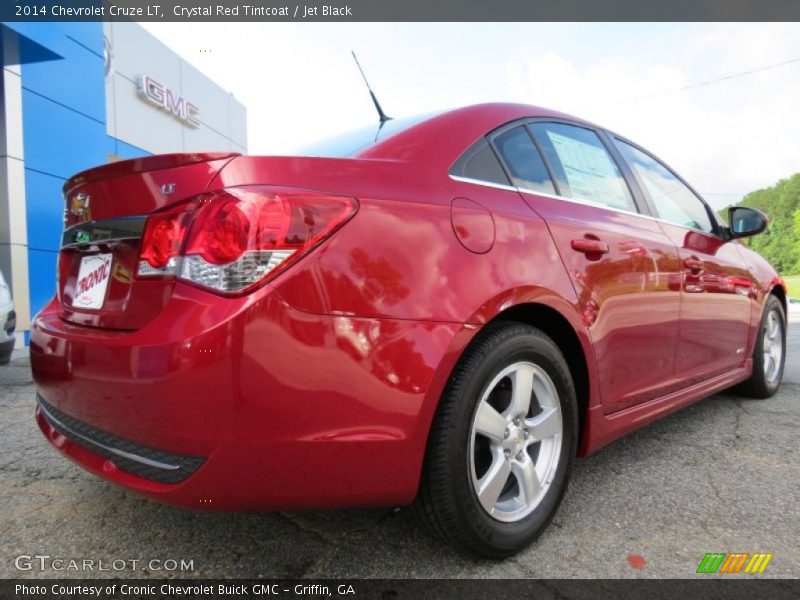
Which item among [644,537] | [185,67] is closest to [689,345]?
[644,537]

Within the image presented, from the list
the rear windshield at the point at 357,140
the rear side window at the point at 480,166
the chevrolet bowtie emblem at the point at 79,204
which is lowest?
the chevrolet bowtie emblem at the point at 79,204

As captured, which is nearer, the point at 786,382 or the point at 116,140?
the point at 786,382

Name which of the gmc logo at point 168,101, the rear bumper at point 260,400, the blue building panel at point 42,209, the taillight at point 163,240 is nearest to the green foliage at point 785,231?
the gmc logo at point 168,101

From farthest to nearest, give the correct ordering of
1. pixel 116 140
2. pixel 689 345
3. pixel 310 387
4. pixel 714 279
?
pixel 116 140 < pixel 714 279 < pixel 689 345 < pixel 310 387

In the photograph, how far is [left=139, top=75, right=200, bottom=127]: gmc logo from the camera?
1228cm

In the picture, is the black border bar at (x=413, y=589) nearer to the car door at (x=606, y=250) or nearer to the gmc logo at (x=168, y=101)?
the car door at (x=606, y=250)

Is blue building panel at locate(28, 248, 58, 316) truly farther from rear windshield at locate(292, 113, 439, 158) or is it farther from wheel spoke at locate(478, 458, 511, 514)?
wheel spoke at locate(478, 458, 511, 514)

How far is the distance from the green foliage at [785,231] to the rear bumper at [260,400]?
65.3 meters

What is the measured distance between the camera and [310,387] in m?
1.34

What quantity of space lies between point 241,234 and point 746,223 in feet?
10.2

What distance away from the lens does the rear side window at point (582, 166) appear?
220 cm

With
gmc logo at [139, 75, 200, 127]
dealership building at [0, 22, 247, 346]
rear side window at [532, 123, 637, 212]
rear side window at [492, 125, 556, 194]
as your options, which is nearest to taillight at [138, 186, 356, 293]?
rear side window at [492, 125, 556, 194]

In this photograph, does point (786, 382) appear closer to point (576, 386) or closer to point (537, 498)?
point (576, 386)

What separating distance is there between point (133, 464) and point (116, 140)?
11.8 meters
